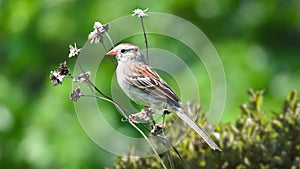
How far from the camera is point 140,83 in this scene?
162cm

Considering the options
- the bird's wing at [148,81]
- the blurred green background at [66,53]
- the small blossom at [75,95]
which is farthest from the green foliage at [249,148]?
the blurred green background at [66,53]

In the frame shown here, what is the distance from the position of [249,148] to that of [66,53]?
1966mm

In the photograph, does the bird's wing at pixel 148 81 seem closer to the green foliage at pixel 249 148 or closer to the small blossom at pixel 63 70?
the small blossom at pixel 63 70

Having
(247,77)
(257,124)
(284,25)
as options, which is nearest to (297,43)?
(284,25)

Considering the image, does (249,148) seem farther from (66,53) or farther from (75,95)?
(66,53)

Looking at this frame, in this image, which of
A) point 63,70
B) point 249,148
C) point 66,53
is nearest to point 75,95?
point 63,70

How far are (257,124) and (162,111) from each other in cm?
94

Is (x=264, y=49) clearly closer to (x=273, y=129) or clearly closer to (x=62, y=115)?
(x=62, y=115)

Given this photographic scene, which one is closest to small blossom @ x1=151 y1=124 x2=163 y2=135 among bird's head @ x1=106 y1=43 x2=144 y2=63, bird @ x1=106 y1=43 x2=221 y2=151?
bird @ x1=106 y1=43 x2=221 y2=151

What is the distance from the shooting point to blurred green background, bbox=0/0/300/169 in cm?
389

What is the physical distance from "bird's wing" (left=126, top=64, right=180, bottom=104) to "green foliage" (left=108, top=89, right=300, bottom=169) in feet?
2.26

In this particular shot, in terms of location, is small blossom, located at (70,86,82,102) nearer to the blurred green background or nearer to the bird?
the bird

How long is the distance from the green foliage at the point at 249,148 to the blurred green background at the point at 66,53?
1286 millimetres

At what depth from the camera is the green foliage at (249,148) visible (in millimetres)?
2412
